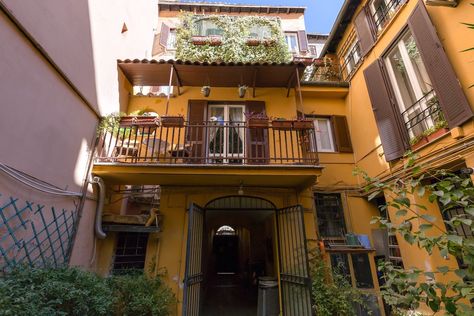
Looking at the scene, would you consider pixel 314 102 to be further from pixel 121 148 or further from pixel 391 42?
pixel 121 148

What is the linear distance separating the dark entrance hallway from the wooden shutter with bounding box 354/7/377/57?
18.7 ft

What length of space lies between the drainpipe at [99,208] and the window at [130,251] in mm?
667

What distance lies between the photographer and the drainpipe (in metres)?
5.28

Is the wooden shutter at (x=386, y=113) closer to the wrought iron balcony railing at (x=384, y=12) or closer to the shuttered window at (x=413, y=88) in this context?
the shuttered window at (x=413, y=88)

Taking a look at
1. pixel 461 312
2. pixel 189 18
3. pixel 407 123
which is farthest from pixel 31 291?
pixel 189 18

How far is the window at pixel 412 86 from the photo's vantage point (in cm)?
509

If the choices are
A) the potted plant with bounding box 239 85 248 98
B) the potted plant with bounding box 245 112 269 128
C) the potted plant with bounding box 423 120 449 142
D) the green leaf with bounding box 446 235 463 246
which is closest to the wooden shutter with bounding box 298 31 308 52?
the potted plant with bounding box 239 85 248 98

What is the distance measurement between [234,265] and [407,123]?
13.5m

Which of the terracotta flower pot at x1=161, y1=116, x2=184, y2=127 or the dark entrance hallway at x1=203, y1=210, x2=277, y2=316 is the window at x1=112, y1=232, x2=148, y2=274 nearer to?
the dark entrance hallway at x1=203, y1=210, x2=277, y2=316

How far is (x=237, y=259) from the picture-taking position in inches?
612

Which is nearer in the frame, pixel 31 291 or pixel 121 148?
pixel 31 291

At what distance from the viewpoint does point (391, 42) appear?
609cm

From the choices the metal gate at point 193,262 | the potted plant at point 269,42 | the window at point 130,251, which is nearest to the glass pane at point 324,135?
the potted plant at point 269,42

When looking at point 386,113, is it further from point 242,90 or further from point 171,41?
point 171,41
